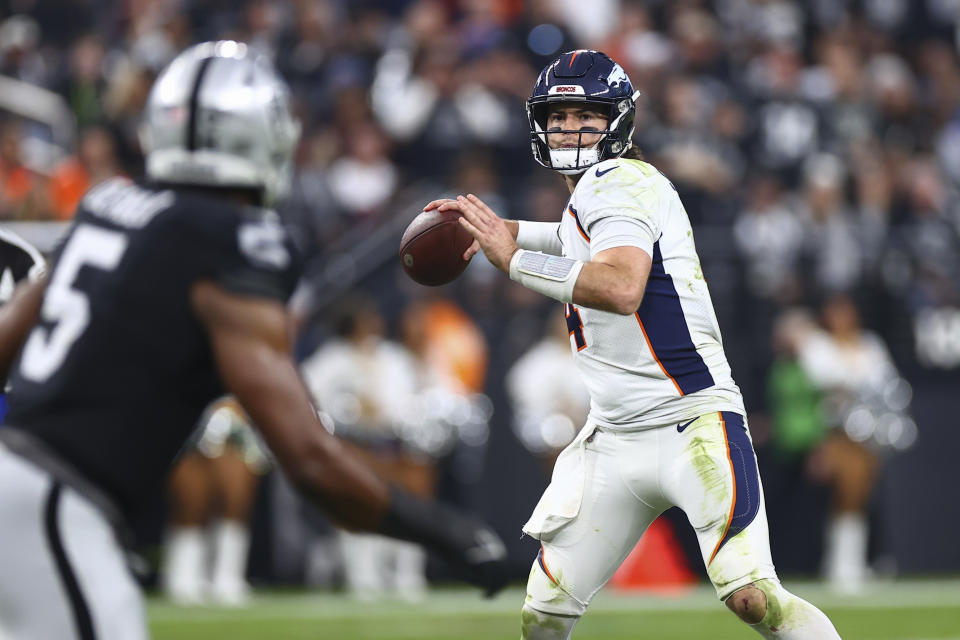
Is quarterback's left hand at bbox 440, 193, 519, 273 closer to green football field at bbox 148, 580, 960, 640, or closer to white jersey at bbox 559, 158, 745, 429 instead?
white jersey at bbox 559, 158, 745, 429

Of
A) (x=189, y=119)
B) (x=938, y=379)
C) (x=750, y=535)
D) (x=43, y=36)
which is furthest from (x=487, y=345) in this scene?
(x=189, y=119)

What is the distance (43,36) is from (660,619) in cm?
703

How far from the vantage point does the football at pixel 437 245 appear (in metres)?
4.18

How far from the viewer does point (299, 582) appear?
9969mm

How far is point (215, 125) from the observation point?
2.74 meters

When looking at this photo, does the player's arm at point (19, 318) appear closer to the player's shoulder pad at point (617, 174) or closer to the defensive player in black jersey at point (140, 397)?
the defensive player in black jersey at point (140, 397)

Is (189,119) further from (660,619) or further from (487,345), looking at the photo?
(487,345)

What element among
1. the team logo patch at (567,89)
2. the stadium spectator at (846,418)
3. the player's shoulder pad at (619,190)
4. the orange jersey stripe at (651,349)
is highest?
the team logo patch at (567,89)

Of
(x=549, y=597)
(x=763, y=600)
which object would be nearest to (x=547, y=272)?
(x=549, y=597)

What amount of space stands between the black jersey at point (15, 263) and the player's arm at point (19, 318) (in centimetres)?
113

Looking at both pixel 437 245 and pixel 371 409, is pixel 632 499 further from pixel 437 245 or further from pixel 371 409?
pixel 371 409

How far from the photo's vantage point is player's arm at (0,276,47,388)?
2918mm

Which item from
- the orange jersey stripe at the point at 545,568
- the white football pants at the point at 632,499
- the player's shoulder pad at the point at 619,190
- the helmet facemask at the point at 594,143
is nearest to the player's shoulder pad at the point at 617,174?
the player's shoulder pad at the point at 619,190

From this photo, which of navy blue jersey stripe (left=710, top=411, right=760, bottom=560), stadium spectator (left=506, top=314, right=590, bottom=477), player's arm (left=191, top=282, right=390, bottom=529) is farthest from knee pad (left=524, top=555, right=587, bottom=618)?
stadium spectator (left=506, top=314, right=590, bottom=477)
